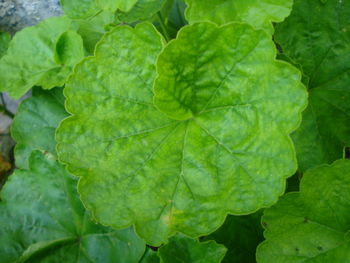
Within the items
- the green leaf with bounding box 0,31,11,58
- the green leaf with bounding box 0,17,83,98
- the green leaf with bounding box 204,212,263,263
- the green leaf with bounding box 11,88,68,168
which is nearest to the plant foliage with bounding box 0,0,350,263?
the green leaf with bounding box 204,212,263,263

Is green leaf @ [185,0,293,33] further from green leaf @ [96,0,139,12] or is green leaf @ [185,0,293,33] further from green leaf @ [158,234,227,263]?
green leaf @ [158,234,227,263]

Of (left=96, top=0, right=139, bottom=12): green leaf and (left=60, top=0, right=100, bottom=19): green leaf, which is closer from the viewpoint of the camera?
(left=96, top=0, right=139, bottom=12): green leaf

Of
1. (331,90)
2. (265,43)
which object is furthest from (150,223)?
(331,90)

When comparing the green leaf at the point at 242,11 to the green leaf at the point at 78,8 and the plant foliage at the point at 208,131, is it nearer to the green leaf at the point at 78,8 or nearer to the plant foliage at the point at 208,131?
the plant foliage at the point at 208,131

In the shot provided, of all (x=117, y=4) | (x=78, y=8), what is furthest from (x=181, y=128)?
(x=78, y=8)

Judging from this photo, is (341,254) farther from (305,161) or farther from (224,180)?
(224,180)

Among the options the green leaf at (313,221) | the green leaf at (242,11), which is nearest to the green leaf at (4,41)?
the green leaf at (242,11)

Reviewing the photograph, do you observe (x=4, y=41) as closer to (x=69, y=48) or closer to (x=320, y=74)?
(x=69, y=48)
